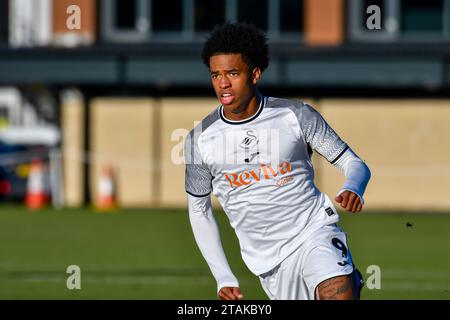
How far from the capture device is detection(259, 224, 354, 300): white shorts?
7.91m

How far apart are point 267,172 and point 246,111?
40 cm

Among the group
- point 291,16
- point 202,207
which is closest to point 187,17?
point 291,16

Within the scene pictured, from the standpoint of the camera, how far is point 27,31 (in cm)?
3578

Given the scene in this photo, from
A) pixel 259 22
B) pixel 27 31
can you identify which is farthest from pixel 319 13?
pixel 27 31

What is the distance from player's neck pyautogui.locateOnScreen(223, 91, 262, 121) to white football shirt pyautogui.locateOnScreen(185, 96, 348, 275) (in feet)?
0.09

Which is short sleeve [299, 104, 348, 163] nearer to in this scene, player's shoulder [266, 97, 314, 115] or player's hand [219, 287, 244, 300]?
player's shoulder [266, 97, 314, 115]

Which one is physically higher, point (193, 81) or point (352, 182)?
point (352, 182)

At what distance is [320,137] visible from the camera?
811 cm

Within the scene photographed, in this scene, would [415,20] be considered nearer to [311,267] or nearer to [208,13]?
[208,13]

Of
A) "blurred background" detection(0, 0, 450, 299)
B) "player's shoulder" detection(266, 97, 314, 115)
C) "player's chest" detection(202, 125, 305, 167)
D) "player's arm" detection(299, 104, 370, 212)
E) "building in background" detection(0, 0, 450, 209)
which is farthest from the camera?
"building in background" detection(0, 0, 450, 209)

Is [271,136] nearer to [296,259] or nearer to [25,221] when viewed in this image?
[296,259]

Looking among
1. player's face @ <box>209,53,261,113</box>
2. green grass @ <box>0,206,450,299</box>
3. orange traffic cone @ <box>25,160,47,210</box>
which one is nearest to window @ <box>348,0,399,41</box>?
green grass @ <box>0,206,450,299</box>

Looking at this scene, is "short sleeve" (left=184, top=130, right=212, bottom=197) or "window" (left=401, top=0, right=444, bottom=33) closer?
"short sleeve" (left=184, top=130, right=212, bottom=197)
